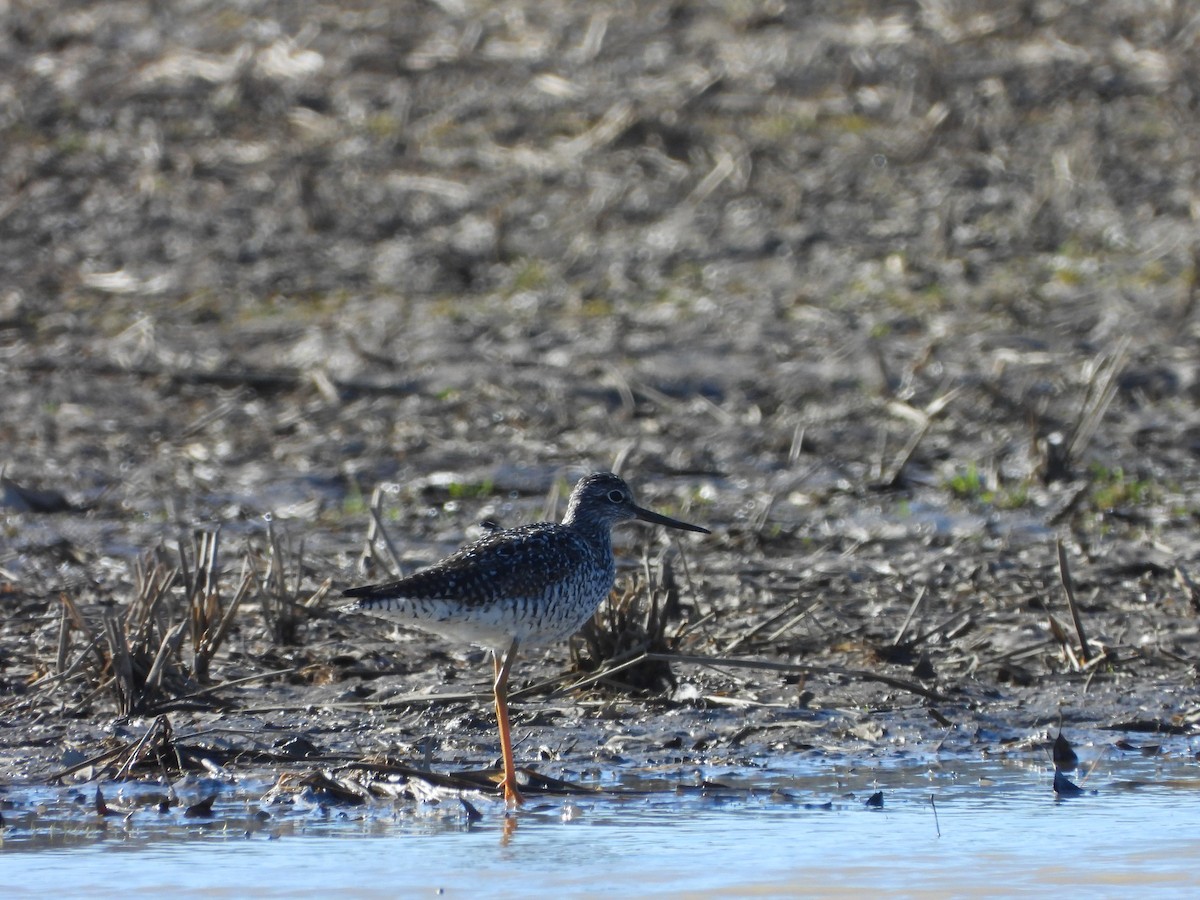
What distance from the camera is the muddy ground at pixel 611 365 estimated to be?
7.22 m

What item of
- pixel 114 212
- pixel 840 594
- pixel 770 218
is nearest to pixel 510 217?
pixel 770 218

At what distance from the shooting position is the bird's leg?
20.6 ft

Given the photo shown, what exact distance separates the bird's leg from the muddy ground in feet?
0.45

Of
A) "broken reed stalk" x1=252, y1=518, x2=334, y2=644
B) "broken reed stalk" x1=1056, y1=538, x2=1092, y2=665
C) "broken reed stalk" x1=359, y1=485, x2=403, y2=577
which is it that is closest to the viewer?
"broken reed stalk" x1=1056, y1=538, x2=1092, y2=665

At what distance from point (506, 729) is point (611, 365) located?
5397mm

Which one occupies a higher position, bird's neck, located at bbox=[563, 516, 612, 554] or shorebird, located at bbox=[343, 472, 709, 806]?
bird's neck, located at bbox=[563, 516, 612, 554]

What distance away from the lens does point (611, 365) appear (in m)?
11.6

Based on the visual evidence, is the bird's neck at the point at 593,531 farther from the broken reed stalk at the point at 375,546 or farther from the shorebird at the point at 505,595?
the broken reed stalk at the point at 375,546

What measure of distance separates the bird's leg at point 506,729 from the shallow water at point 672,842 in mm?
81

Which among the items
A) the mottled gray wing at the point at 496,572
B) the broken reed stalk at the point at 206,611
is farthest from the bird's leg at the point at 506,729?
the broken reed stalk at the point at 206,611

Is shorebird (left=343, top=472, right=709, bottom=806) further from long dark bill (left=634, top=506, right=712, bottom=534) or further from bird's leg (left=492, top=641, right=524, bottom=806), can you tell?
long dark bill (left=634, top=506, right=712, bottom=534)

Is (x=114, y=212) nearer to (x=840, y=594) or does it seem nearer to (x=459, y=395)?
(x=459, y=395)

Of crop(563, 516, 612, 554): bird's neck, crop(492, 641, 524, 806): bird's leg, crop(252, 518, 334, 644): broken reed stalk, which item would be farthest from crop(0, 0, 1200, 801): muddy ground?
crop(563, 516, 612, 554): bird's neck

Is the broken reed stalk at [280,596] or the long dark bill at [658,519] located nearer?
the broken reed stalk at [280,596]
